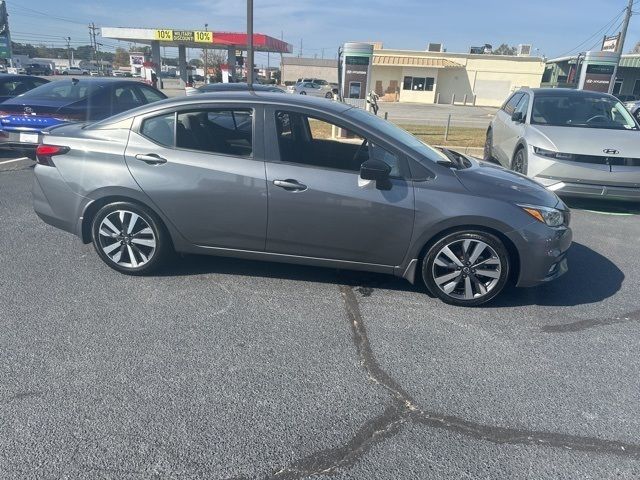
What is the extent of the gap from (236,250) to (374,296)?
1.26m

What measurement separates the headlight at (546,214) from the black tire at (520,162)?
122 inches

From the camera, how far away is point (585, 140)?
6.75 meters

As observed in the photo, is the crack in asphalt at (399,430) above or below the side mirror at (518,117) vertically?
below

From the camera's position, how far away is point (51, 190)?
174 inches

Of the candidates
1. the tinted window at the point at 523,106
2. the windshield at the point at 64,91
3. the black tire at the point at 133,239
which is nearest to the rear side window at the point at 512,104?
the tinted window at the point at 523,106

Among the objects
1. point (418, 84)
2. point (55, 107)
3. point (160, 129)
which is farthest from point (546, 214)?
point (418, 84)

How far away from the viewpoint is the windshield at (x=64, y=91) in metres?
8.61

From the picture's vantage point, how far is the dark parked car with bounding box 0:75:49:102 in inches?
416

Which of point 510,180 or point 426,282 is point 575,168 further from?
point 426,282

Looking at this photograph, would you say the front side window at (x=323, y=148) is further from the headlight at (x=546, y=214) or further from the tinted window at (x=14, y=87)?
the tinted window at (x=14, y=87)

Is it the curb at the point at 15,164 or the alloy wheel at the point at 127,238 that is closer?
the alloy wheel at the point at 127,238

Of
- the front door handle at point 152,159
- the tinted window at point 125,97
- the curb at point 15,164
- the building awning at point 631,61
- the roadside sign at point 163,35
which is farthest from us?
the building awning at point 631,61

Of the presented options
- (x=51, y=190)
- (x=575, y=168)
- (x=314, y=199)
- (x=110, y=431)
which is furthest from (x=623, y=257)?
(x=51, y=190)

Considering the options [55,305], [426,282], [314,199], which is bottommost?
[55,305]
